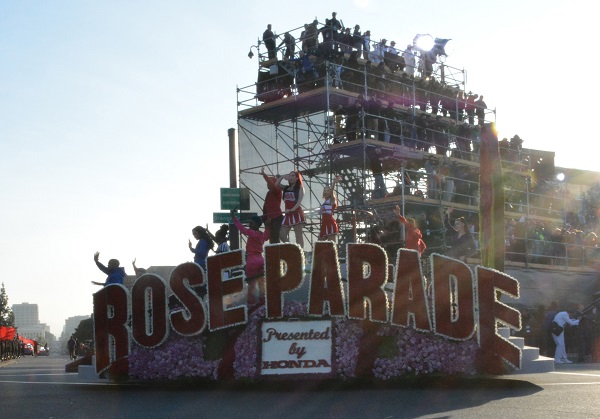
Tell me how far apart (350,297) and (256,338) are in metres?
1.71

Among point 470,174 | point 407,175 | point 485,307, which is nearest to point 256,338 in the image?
point 485,307

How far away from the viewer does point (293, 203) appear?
63.7ft

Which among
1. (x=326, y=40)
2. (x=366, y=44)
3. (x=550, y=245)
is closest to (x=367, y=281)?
(x=326, y=40)

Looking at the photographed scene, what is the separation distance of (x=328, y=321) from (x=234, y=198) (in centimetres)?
1089

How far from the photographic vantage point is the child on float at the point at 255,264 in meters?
16.6

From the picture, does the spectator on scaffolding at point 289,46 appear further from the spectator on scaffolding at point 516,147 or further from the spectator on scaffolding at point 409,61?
the spectator on scaffolding at point 516,147

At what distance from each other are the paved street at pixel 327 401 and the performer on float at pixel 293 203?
13.9 ft

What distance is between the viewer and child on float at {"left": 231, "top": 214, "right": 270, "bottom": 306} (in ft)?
54.4

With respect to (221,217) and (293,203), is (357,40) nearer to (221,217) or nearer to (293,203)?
(221,217)

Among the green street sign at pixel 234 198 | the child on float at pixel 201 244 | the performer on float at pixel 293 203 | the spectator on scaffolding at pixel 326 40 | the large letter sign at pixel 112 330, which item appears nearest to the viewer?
the large letter sign at pixel 112 330

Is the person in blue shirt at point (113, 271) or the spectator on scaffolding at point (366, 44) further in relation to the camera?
the spectator on scaffolding at point (366, 44)

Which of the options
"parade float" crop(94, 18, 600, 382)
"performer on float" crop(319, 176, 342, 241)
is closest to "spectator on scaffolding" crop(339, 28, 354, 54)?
"performer on float" crop(319, 176, 342, 241)

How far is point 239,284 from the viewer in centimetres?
1655

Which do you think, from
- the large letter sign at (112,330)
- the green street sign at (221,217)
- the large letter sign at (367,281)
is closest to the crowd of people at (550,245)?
the green street sign at (221,217)
